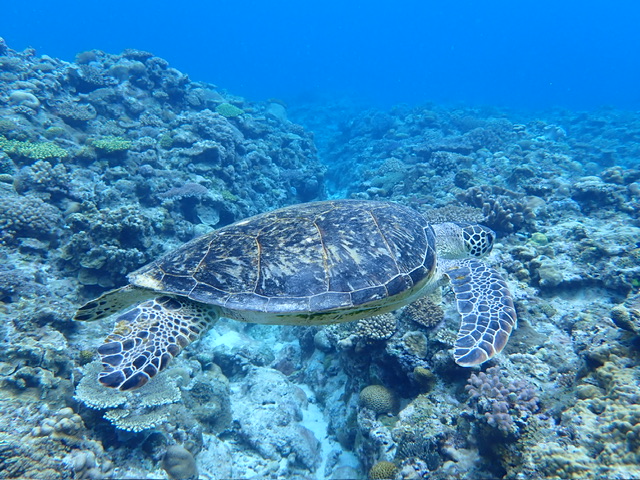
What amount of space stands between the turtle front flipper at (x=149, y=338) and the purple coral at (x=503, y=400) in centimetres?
292

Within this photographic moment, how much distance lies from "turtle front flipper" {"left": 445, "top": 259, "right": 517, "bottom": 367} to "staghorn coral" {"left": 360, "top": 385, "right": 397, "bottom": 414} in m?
1.59

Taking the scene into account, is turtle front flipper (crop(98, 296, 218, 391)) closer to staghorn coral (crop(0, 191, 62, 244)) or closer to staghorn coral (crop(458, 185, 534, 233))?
staghorn coral (crop(0, 191, 62, 244))

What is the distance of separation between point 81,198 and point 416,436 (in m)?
7.82

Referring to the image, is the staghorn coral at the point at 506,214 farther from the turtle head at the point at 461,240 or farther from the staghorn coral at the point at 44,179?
the staghorn coral at the point at 44,179

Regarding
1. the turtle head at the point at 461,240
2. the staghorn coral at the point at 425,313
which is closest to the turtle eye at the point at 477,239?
the turtle head at the point at 461,240

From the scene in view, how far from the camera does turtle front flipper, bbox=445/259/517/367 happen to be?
2941 mm

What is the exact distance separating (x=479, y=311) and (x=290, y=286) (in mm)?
2133

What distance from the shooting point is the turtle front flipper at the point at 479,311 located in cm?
294

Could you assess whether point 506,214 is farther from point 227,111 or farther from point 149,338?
point 227,111

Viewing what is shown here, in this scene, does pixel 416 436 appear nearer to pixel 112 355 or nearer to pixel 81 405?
pixel 112 355

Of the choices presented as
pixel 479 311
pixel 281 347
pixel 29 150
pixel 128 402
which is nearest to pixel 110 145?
pixel 29 150

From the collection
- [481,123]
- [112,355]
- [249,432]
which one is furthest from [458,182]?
[481,123]

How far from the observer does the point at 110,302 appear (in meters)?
3.53

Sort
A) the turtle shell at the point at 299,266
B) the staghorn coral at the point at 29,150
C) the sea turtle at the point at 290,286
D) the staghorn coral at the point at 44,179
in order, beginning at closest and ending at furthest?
the sea turtle at the point at 290,286 → the turtle shell at the point at 299,266 → the staghorn coral at the point at 44,179 → the staghorn coral at the point at 29,150
